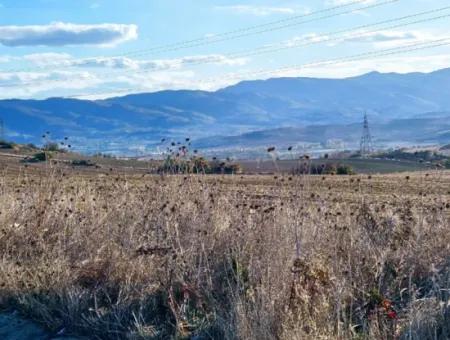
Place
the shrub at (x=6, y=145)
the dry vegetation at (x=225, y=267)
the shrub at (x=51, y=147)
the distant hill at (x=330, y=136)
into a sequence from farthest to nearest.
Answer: the distant hill at (x=330, y=136) → the shrub at (x=6, y=145) → the shrub at (x=51, y=147) → the dry vegetation at (x=225, y=267)

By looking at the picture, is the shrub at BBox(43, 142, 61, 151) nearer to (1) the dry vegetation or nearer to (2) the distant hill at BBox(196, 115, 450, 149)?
(1) the dry vegetation

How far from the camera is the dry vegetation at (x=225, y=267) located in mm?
6273

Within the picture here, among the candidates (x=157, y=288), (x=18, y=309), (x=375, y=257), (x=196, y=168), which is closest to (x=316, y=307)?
(x=375, y=257)

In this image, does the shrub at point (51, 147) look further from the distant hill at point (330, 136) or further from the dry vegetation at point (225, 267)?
the distant hill at point (330, 136)

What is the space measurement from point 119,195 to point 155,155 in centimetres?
94

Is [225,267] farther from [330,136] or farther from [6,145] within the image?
[330,136]

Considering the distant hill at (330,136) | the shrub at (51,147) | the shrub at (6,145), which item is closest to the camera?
the shrub at (51,147)

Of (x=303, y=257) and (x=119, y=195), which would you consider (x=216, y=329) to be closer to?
(x=303, y=257)

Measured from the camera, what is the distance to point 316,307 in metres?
6.46

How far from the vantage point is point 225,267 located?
7.81 m

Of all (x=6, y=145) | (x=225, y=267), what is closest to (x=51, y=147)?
(x=225, y=267)

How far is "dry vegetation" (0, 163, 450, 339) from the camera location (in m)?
6.27

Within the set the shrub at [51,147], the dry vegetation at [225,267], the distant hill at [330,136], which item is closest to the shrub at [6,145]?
Result: the shrub at [51,147]

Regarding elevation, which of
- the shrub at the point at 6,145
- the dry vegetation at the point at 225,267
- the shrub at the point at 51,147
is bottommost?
the dry vegetation at the point at 225,267
